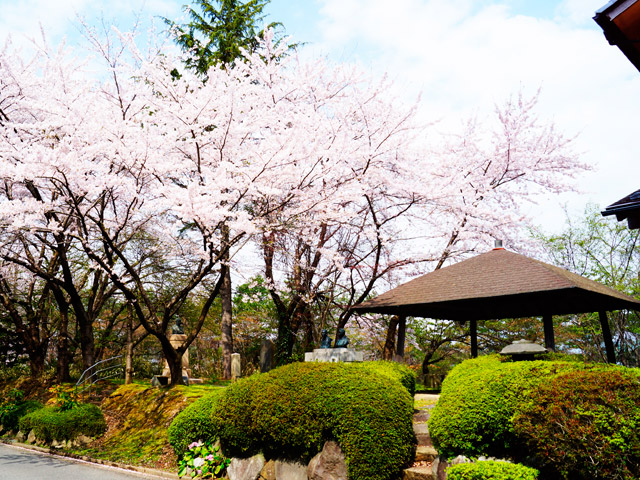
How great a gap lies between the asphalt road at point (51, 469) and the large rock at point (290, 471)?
243cm

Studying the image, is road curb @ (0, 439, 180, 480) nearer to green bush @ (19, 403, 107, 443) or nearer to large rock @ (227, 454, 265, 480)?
green bush @ (19, 403, 107, 443)

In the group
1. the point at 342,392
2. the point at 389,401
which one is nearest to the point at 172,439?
the point at 342,392

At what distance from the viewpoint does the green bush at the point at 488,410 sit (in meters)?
5.84

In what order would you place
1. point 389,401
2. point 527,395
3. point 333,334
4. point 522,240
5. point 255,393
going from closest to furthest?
point 527,395 < point 389,401 < point 255,393 < point 522,240 < point 333,334

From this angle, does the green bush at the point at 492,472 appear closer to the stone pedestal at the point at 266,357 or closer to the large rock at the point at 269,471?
the large rock at the point at 269,471

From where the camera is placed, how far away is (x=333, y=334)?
17.6 meters

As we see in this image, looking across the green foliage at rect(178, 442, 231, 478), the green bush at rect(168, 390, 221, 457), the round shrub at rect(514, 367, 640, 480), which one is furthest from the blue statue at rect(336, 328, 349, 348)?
the round shrub at rect(514, 367, 640, 480)

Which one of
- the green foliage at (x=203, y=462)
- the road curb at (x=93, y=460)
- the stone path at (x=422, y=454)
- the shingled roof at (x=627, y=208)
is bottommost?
the road curb at (x=93, y=460)

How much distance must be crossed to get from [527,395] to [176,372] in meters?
8.46

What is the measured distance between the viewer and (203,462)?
8.20m

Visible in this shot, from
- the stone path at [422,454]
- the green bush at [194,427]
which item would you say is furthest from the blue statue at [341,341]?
the green bush at [194,427]

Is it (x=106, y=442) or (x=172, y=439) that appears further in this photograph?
(x=106, y=442)

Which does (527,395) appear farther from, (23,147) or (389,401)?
(23,147)

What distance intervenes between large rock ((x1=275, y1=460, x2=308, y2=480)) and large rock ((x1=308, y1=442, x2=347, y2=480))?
256 millimetres
